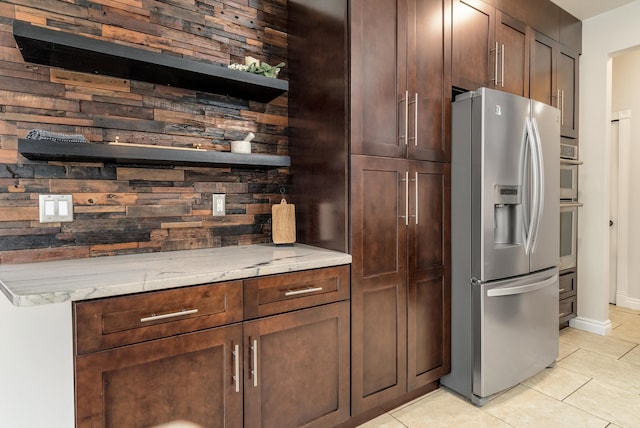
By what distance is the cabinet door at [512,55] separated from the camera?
2434mm

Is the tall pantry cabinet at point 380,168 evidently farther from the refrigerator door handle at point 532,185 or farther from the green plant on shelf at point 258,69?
the refrigerator door handle at point 532,185

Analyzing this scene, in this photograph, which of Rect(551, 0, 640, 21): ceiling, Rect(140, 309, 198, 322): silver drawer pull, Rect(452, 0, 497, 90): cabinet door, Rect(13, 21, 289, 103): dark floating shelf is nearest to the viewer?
Rect(140, 309, 198, 322): silver drawer pull

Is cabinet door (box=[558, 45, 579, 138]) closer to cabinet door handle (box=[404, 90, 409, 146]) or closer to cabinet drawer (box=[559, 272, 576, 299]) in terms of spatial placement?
cabinet drawer (box=[559, 272, 576, 299])

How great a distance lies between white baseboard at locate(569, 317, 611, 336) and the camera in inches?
125

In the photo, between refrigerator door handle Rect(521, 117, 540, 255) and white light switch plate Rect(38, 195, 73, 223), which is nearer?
white light switch plate Rect(38, 195, 73, 223)

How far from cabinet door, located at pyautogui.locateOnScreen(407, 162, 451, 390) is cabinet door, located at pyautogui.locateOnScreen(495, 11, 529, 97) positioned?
2.88 ft

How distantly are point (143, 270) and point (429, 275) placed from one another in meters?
1.53

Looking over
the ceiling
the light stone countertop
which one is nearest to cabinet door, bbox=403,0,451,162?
the light stone countertop

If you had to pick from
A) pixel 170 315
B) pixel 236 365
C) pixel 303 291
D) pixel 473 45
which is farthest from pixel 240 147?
pixel 473 45

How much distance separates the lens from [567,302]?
3195 millimetres

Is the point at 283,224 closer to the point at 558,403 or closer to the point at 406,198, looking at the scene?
the point at 406,198

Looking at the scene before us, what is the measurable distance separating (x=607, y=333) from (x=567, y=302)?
0.44 m

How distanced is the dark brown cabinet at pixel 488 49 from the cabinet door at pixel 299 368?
5.39 feet

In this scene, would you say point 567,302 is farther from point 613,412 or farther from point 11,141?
point 11,141
